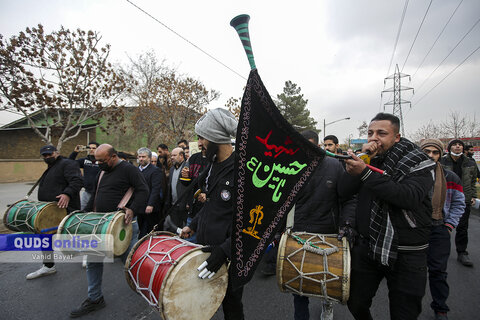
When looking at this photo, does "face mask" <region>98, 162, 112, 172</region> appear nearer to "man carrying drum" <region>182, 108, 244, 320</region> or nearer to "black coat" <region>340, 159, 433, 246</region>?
"man carrying drum" <region>182, 108, 244, 320</region>

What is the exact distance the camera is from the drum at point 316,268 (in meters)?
1.92

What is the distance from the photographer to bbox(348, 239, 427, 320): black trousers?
1771 mm

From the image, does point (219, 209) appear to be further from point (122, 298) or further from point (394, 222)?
point (122, 298)

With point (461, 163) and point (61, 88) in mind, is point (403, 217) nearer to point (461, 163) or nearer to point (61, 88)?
point (461, 163)

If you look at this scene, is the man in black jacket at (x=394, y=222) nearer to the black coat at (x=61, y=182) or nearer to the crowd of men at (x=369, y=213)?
the crowd of men at (x=369, y=213)

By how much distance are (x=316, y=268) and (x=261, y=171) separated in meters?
1.13

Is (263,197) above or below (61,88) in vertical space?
below

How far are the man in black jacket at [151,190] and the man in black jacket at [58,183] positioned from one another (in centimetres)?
116

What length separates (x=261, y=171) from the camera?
1.35 meters

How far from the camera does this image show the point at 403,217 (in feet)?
5.92

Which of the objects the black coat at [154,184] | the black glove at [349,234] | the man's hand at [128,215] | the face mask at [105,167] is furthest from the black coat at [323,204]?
the black coat at [154,184]

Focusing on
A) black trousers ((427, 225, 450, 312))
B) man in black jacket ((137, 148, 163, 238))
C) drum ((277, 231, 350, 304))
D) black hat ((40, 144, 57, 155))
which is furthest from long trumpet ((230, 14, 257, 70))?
black hat ((40, 144, 57, 155))

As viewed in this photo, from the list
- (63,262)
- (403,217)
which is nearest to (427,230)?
(403,217)

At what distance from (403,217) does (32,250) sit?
21.7ft
